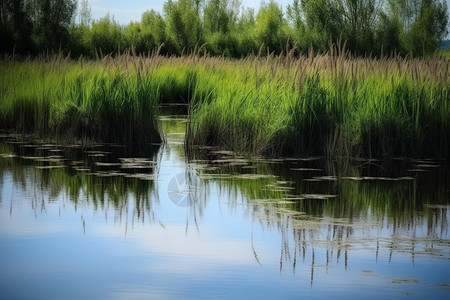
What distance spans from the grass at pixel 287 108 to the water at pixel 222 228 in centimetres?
47

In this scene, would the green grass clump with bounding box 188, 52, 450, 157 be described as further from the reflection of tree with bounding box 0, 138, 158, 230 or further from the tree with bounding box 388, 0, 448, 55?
the tree with bounding box 388, 0, 448, 55

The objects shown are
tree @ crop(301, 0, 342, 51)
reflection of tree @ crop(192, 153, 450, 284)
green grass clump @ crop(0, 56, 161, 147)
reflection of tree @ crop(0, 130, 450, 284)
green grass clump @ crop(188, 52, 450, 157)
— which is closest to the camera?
reflection of tree @ crop(192, 153, 450, 284)

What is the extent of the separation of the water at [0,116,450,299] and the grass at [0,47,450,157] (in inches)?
18.6

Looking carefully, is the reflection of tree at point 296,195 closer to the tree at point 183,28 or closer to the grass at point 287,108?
the grass at point 287,108

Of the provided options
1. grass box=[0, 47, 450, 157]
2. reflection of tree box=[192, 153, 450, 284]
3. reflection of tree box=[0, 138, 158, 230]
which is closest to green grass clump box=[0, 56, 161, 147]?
grass box=[0, 47, 450, 157]

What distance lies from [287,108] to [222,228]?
4107mm

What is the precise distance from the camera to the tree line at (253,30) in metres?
42.6

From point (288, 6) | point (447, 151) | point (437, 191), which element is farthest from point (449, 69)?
point (288, 6)

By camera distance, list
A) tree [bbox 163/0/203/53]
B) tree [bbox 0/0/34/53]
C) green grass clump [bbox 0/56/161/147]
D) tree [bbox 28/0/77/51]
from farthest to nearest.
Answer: tree [bbox 163/0/203/53], tree [bbox 28/0/77/51], tree [bbox 0/0/34/53], green grass clump [bbox 0/56/161/147]

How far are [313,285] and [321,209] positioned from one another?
84.3 inches

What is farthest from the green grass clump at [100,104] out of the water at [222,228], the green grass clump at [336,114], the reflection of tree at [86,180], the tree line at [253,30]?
the tree line at [253,30]

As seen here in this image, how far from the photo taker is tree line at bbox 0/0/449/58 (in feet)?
140

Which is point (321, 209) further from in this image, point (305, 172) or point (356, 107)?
point (356, 107)

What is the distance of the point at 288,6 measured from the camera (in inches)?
1929
